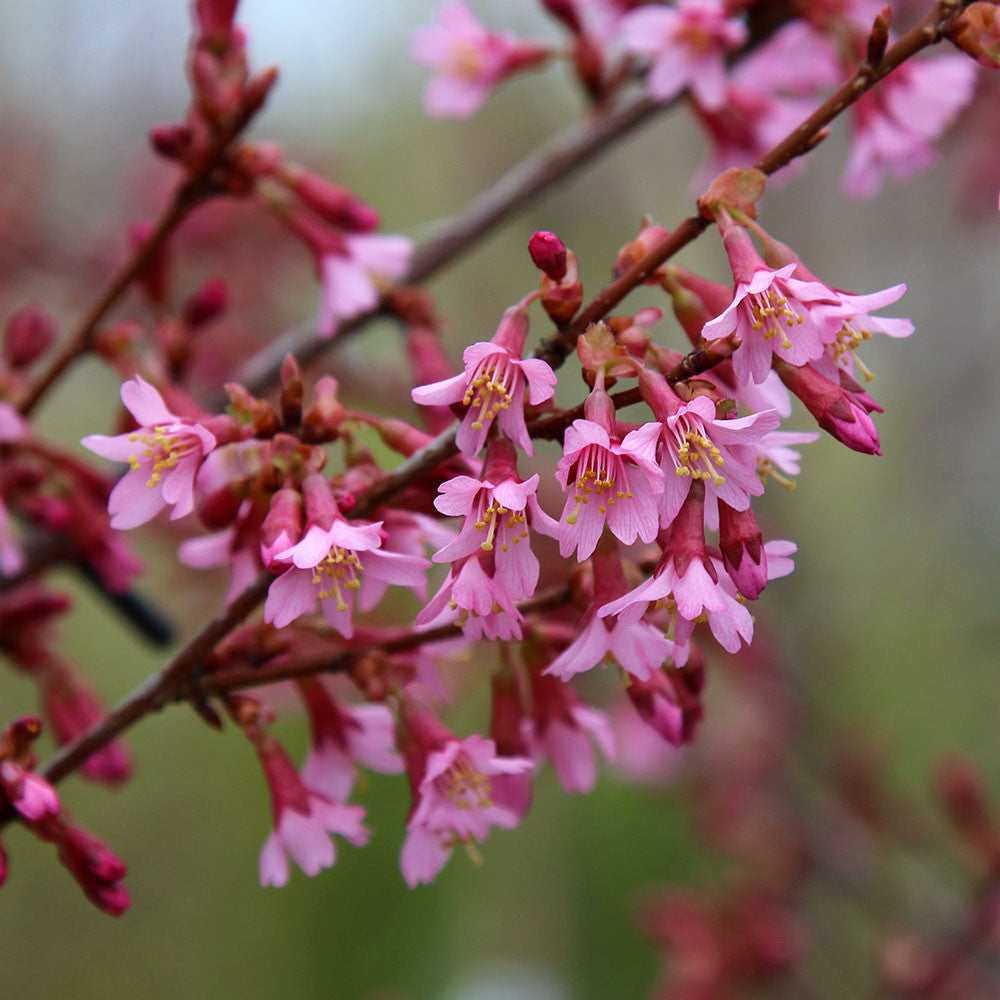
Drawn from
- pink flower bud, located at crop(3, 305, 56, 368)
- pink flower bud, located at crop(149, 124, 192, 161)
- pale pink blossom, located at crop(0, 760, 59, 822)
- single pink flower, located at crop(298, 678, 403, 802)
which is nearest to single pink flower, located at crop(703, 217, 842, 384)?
single pink flower, located at crop(298, 678, 403, 802)

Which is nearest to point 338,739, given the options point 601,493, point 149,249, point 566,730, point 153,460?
point 566,730

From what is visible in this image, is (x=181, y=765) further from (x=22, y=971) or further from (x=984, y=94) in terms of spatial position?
(x=984, y=94)

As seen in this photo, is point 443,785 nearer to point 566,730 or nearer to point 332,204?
point 566,730

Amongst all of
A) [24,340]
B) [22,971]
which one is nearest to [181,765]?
[22,971]

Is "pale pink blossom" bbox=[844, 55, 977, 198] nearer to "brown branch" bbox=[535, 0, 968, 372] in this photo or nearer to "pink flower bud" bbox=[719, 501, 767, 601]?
"brown branch" bbox=[535, 0, 968, 372]

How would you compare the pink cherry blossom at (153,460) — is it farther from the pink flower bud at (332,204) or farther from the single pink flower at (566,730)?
the pink flower bud at (332,204)

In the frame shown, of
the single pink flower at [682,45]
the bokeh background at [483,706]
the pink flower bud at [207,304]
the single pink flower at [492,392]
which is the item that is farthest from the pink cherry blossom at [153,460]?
the bokeh background at [483,706]
